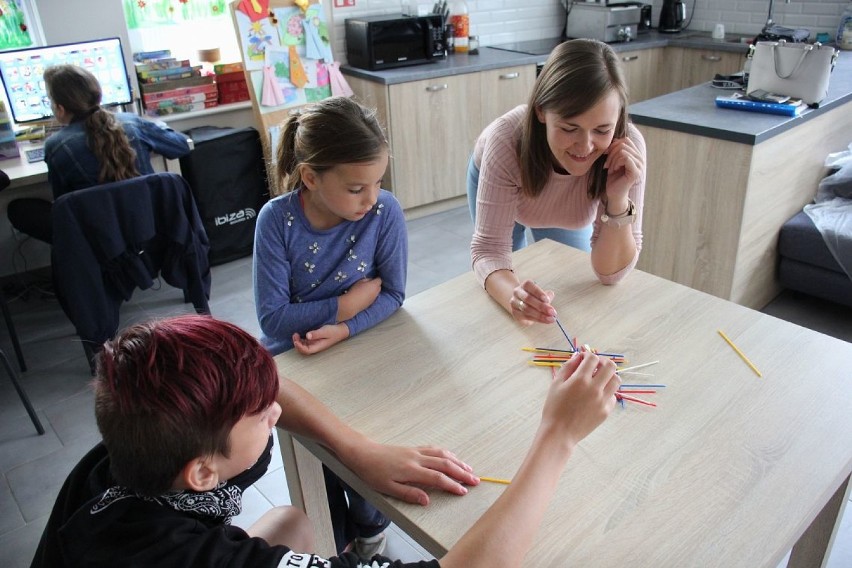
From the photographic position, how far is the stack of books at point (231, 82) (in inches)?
145

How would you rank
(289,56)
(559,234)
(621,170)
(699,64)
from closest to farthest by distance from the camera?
(621,170) → (559,234) → (289,56) → (699,64)

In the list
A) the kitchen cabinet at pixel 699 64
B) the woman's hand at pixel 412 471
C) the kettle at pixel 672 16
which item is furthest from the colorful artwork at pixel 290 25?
the woman's hand at pixel 412 471

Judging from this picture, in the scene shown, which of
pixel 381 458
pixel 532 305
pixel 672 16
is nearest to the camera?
pixel 381 458

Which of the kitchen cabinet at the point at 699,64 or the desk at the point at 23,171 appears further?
the kitchen cabinet at the point at 699,64

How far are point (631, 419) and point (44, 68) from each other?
2.96 metres

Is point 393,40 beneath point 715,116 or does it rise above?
above

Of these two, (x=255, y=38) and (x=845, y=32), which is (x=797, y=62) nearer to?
(x=845, y=32)

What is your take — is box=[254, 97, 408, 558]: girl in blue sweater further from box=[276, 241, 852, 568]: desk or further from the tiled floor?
the tiled floor

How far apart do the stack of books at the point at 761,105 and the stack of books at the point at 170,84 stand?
2.53 m

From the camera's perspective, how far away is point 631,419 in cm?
111

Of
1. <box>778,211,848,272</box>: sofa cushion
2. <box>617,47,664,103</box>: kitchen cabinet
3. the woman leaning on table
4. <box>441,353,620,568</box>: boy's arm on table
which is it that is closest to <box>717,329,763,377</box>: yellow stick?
the woman leaning on table

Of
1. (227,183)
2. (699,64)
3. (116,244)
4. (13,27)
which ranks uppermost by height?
(13,27)

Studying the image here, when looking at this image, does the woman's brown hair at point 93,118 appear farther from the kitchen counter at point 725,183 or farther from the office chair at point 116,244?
the kitchen counter at point 725,183

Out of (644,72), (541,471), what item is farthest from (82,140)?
(644,72)
